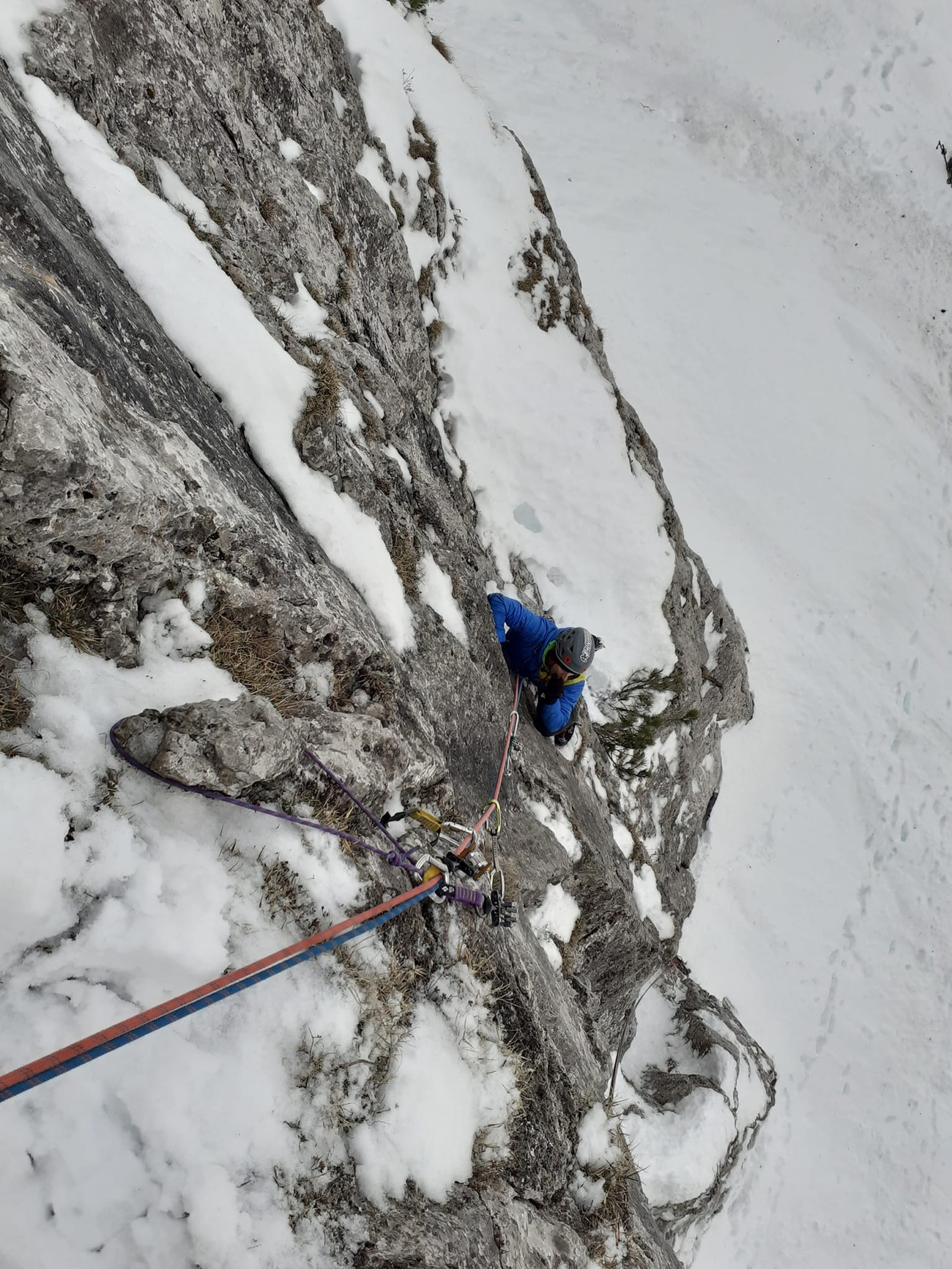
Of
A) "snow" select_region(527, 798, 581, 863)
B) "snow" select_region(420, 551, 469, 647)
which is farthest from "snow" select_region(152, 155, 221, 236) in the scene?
"snow" select_region(527, 798, 581, 863)

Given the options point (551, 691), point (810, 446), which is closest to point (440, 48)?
point (810, 446)

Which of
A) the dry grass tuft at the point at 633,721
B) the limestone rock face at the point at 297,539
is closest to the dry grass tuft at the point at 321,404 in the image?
the limestone rock face at the point at 297,539

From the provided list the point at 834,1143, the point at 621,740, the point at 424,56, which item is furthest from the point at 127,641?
the point at 834,1143

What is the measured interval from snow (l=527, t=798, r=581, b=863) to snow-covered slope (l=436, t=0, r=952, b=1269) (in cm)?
605

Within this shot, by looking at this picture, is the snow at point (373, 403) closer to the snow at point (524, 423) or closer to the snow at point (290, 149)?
the snow at point (290, 149)

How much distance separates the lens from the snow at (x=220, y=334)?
14.2 ft

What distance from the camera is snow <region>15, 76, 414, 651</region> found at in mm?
4332

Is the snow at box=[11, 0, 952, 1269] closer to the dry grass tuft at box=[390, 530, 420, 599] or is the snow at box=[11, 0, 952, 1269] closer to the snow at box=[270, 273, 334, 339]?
the dry grass tuft at box=[390, 530, 420, 599]

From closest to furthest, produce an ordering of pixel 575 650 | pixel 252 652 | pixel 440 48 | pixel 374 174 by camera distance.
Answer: pixel 252 652
pixel 575 650
pixel 374 174
pixel 440 48

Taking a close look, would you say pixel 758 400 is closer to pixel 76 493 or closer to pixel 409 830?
pixel 409 830

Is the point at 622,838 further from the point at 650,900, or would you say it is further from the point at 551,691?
the point at 551,691

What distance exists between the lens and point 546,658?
22.0 feet

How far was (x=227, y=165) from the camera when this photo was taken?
18.8ft

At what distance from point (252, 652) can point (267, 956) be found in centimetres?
147
